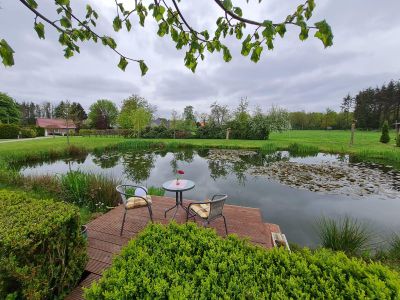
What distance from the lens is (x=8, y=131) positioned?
28734mm

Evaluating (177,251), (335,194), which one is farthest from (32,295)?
(335,194)

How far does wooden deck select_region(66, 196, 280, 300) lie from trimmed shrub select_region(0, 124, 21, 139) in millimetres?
36000

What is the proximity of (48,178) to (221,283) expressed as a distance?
722 cm

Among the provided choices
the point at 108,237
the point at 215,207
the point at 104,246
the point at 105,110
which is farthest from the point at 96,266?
the point at 105,110

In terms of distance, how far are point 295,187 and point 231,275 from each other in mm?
7353

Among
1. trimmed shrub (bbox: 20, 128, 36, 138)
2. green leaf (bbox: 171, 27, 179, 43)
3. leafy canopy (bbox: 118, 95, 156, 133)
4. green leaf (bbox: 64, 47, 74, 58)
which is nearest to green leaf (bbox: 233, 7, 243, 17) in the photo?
green leaf (bbox: 171, 27, 179, 43)

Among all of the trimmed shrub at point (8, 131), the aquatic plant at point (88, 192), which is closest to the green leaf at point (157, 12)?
the aquatic plant at point (88, 192)

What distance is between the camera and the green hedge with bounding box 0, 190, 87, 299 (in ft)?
6.01

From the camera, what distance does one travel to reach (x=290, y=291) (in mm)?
1331

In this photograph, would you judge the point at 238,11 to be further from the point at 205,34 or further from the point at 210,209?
the point at 210,209

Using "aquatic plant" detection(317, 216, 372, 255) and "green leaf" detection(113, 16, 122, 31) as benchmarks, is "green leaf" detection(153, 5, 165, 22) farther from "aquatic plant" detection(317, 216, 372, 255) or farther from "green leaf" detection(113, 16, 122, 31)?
"aquatic plant" detection(317, 216, 372, 255)

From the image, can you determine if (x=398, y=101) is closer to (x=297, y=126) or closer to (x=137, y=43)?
(x=297, y=126)

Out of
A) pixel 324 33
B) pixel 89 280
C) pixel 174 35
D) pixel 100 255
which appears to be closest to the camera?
pixel 324 33

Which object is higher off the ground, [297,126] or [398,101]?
[398,101]
